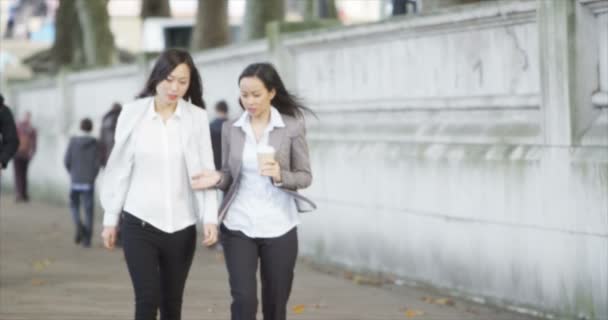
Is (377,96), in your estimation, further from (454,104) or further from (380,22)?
(454,104)

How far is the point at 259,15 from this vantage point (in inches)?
923

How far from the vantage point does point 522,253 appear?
38.6ft

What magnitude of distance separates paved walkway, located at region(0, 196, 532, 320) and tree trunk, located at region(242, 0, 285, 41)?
554cm

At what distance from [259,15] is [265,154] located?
15677 millimetres

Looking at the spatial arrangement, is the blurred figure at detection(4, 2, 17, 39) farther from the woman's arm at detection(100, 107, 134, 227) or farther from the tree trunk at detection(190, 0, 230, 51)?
the woman's arm at detection(100, 107, 134, 227)

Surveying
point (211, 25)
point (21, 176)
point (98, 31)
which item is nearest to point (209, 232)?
point (211, 25)

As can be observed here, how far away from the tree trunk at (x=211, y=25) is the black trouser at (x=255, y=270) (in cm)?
1863

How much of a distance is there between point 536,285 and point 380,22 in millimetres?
4216

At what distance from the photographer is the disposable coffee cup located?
7898 mm

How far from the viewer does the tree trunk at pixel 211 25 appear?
26.8 m

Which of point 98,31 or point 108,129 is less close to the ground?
point 98,31

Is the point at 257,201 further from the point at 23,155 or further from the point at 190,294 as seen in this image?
the point at 23,155

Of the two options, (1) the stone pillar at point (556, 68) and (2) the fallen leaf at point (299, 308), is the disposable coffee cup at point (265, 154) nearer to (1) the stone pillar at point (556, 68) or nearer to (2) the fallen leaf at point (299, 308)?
(1) the stone pillar at point (556, 68)

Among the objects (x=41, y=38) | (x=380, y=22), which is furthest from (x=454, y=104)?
(x=41, y=38)
